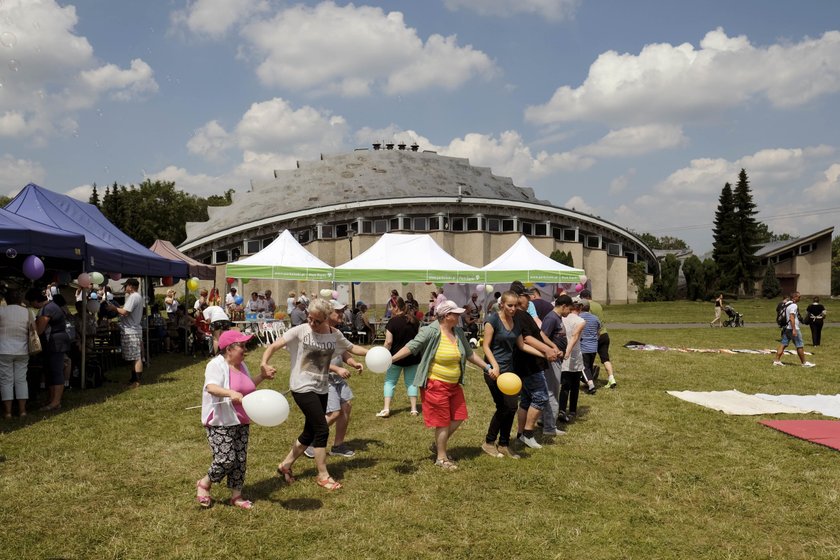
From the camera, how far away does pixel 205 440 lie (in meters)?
7.23

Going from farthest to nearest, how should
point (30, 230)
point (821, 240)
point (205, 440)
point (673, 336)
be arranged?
point (821, 240) < point (673, 336) < point (30, 230) < point (205, 440)

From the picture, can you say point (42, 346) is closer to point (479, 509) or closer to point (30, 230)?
point (30, 230)

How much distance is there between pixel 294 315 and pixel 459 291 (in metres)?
8.72

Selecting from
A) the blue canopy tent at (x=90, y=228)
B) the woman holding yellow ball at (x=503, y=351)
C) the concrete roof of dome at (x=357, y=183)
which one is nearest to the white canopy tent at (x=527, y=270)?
the blue canopy tent at (x=90, y=228)

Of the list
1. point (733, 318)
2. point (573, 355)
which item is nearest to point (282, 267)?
point (573, 355)

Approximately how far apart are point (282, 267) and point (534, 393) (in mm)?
13016

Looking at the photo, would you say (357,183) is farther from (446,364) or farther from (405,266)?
(446,364)

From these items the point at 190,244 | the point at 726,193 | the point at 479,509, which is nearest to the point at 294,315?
the point at 479,509

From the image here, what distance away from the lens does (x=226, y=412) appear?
4.78 meters

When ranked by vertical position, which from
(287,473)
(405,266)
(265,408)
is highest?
(405,266)

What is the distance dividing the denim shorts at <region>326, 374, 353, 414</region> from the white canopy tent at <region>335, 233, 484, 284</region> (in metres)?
11.4

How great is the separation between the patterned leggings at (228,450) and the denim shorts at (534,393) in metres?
3.33

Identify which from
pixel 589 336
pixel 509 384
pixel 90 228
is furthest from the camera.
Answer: pixel 90 228

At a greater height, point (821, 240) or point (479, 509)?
point (821, 240)
